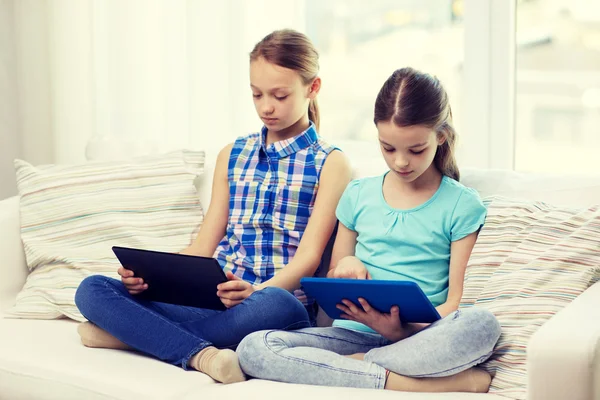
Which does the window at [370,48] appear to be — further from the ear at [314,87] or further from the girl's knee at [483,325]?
the girl's knee at [483,325]

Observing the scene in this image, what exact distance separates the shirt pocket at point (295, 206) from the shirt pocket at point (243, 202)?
0.07 m

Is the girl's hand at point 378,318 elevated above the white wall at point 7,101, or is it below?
below

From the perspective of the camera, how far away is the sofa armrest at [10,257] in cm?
219

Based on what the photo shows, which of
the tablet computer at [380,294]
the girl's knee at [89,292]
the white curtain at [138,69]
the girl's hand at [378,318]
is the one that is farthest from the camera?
the white curtain at [138,69]

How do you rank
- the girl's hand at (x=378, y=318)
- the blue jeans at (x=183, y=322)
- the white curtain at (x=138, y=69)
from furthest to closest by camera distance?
the white curtain at (x=138, y=69) < the blue jeans at (x=183, y=322) < the girl's hand at (x=378, y=318)

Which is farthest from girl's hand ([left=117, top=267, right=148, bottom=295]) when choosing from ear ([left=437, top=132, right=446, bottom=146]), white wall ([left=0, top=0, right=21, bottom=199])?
white wall ([left=0, top=0, right=21, bottom=199])

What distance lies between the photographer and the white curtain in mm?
2918

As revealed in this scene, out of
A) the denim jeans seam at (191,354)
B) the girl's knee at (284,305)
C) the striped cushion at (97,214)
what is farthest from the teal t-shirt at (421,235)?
the striped cushion at (97,214)

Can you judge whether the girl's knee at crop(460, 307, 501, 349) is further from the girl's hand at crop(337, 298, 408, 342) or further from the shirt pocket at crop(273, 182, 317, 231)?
the shirt pocket at crop(273, 182, 317, 231)

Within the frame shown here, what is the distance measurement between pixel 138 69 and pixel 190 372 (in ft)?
5.27

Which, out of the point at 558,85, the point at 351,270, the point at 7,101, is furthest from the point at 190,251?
the point at 7,101

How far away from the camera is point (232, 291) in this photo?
5.80ft

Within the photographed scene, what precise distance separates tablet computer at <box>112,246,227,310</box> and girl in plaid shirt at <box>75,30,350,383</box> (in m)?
0.03

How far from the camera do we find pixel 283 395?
149 cm
